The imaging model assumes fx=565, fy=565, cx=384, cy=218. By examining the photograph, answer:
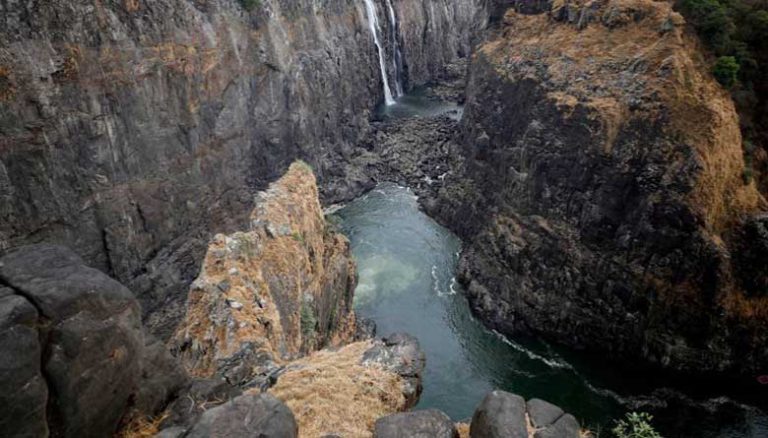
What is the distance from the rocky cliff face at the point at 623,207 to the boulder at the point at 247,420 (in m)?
33.4

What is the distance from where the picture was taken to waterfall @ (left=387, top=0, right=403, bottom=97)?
77.6m

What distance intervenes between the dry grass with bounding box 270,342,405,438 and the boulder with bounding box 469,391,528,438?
2217mm

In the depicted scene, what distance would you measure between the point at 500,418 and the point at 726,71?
122 ft

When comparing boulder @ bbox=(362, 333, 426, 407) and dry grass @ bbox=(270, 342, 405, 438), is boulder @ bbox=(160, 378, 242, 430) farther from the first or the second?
boulder @ bbox=(362, 333, 426, 407)

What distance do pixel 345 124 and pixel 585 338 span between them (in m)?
36.8

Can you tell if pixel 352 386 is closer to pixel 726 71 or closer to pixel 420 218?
pixel 726 71

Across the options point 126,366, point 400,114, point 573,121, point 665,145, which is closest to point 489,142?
point 573,121

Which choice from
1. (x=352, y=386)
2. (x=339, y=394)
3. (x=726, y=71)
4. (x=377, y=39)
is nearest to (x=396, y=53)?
(x=377, y=39)

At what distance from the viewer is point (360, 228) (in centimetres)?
5272

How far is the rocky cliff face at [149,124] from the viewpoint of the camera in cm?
3112

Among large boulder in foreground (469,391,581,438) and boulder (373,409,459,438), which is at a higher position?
boulder (373,409,459,438)

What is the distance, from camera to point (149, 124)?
3847 cm

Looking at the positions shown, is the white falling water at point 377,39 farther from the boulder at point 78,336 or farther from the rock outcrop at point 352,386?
the boulder at point 78,336

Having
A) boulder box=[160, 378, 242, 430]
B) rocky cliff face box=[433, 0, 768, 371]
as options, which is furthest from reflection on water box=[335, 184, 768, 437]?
boulder box=[160, 378, 242, 430]
